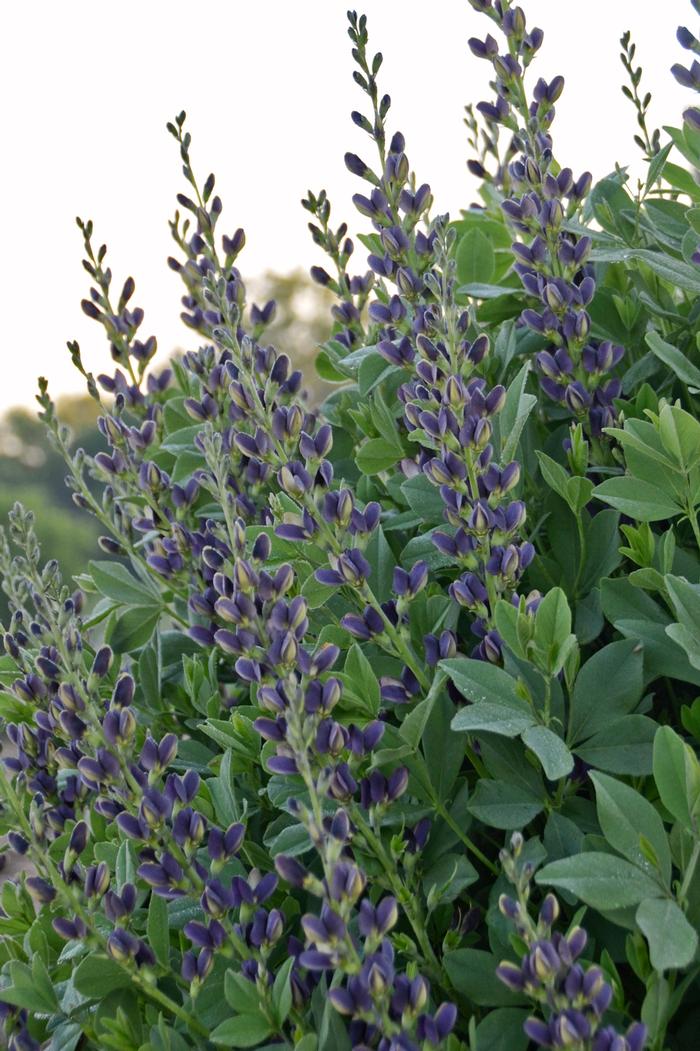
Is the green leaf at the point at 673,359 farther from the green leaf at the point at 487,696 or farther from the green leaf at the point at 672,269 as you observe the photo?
the green leaf at the point at 487,696

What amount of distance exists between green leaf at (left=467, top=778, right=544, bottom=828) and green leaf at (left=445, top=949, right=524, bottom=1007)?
0.11 metres

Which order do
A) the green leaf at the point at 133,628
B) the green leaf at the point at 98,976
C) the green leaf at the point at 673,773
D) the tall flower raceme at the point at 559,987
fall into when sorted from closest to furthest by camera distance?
the tall flower raceme at the point at 559,987 → the green leaf at the point at 673,773 → the green leaf at the point at 98,976 → the green leaf at the point at 133,628

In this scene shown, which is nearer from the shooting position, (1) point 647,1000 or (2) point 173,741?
(1) point 647,1000

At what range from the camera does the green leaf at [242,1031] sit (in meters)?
0.93

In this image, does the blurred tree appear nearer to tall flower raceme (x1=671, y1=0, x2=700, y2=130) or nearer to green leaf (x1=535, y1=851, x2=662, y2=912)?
tall flower raceme (x1=671, y1=0, x2=700, y2=130)

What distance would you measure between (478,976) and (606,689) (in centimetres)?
28

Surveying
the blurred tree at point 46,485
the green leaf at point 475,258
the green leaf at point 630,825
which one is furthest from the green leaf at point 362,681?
the blurred tree at point 46,485

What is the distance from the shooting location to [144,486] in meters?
1.39

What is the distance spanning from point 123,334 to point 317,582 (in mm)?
647

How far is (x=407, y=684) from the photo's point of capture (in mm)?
1085

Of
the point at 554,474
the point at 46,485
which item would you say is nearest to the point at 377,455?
the point at 554,474

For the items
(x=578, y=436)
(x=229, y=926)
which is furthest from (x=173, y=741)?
(x=578, y=436)

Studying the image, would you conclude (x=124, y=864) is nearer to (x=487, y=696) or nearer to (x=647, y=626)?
(x=487, y=696)

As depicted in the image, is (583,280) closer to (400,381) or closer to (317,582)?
(400,381)
